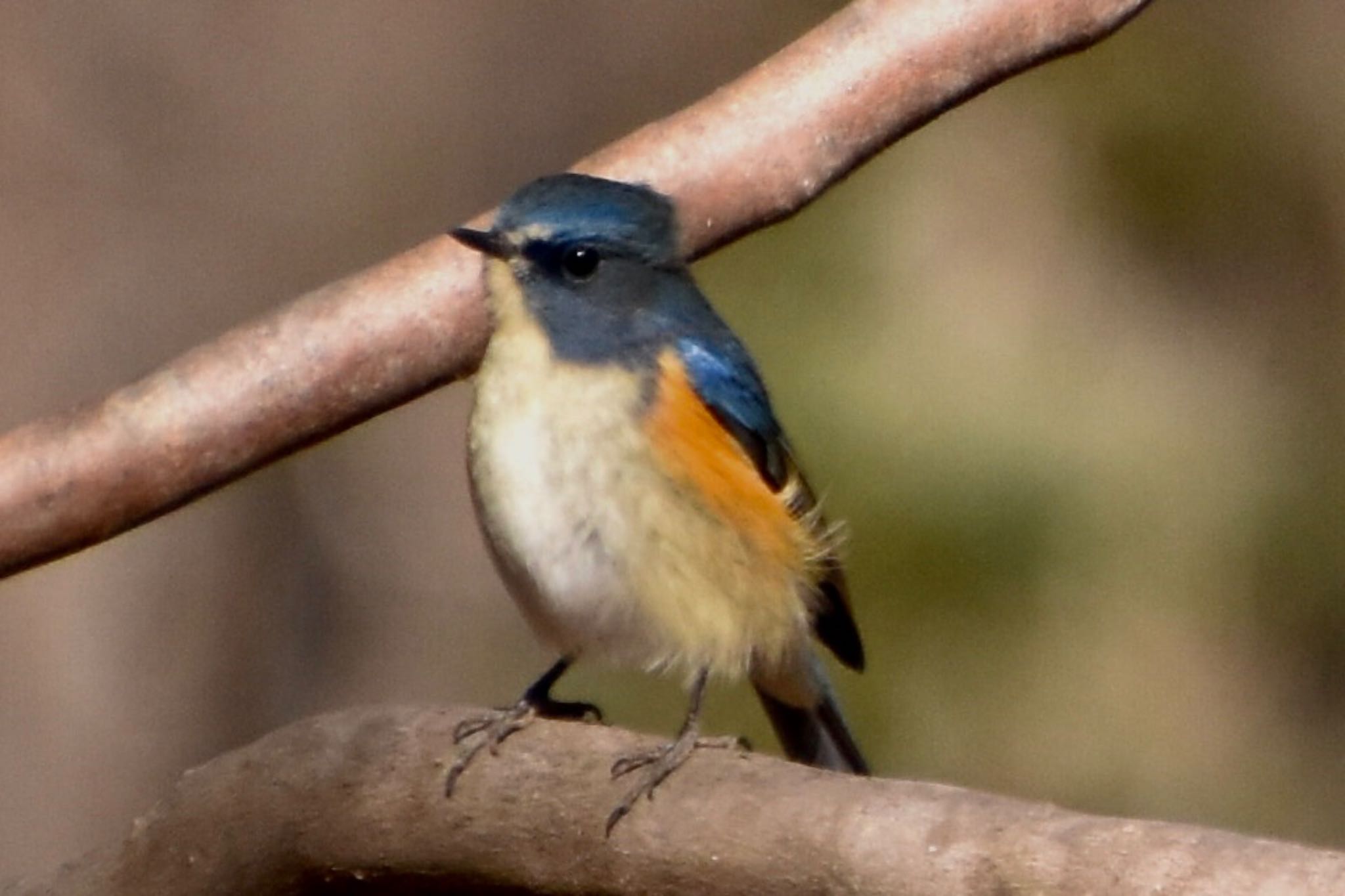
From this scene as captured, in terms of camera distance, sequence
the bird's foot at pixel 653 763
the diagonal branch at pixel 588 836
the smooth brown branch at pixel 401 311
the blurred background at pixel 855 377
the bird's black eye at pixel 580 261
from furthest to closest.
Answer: the blurred background at pixel 855 377
the bird's black eye at pixel 580 261
the smooth brown branch at pixel 401 311
the bird's foot at pixel 653 763
the diagonal branch at pixel 588 836

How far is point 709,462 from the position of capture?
9.11 feet

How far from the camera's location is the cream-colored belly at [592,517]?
2.69 meters

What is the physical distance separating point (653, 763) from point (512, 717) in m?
0.26

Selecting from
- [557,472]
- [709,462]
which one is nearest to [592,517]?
[557,472]

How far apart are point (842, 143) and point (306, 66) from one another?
3.07 meters

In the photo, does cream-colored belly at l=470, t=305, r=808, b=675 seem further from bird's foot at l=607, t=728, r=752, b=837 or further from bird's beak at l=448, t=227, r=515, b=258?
bird's foot at l=607, t=728, r=752, b=837

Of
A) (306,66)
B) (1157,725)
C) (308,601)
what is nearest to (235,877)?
(1157,725)

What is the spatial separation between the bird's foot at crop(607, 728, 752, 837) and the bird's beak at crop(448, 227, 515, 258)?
2.12 feet

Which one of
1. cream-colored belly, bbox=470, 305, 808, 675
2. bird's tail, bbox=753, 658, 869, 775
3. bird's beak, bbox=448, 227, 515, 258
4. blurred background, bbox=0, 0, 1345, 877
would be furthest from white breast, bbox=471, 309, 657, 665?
blurred background, bbox=0, 0, 1345, 877

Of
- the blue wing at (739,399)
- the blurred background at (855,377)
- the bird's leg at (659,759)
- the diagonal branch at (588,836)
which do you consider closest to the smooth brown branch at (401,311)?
the blue wing at (739,399)

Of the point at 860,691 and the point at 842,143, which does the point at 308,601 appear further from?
the point at 842,143

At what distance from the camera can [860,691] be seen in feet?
13.3

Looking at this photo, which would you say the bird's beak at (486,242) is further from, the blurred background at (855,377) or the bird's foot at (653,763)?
the blurred background at (855,377)

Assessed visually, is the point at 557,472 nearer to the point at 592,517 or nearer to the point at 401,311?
the point at 592,517
